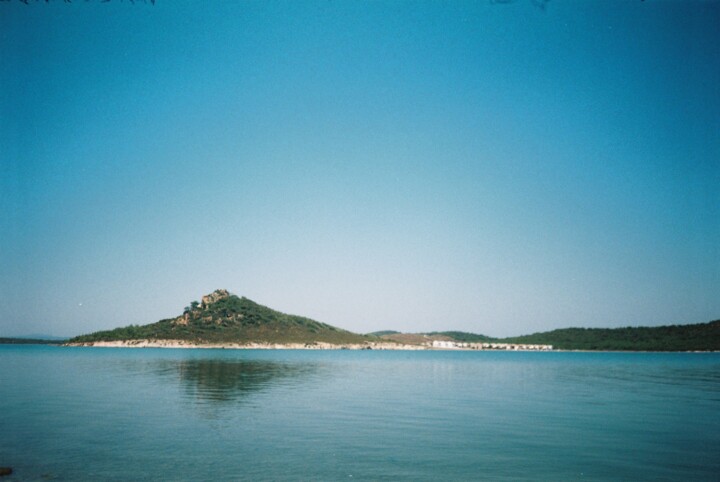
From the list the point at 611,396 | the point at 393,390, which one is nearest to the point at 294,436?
the point at 393,390

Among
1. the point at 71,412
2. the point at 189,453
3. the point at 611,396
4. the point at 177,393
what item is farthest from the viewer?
the point at 611,396

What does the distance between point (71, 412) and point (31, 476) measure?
1614 cm

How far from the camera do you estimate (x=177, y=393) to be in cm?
4222

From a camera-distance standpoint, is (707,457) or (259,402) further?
(259,402)

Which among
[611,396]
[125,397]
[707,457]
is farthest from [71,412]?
[611,396]

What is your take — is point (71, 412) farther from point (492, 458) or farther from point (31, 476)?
point (492, 458)

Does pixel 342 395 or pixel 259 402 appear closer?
pixel 259 402

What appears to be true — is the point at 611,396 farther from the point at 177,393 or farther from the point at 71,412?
the point at 71,412

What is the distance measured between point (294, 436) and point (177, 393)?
21.5 meters

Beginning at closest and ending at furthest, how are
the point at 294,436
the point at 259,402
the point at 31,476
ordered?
the point at 31,476 → the point at 294,436 → the point at 259,402

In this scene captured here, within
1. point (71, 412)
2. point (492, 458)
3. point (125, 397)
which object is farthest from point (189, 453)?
point (125, 397)

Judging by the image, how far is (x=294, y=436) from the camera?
24906mm

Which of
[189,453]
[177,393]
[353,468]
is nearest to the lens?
[353,468]

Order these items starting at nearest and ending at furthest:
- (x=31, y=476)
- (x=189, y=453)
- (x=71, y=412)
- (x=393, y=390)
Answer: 1. (x=31, y=476)
2. (x=189, y=453)
3. (x=71, y=412)
4. (x=393, y=390)
